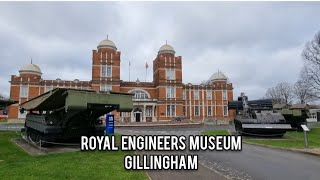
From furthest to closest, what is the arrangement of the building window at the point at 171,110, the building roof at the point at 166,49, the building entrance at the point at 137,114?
the building roof at the point at 166,49 < the building window at the point at 171,110 < the building entrance at the point at 137,114

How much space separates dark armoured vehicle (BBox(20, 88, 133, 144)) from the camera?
49.0 feet

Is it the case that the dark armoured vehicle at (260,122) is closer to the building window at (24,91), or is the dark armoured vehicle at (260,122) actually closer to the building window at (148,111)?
the building window at (148,111)

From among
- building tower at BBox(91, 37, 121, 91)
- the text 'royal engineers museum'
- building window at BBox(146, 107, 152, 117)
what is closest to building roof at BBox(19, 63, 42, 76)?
the text 'royal engineers museum'

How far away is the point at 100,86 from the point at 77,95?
48.4m

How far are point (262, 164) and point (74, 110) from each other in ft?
29.7

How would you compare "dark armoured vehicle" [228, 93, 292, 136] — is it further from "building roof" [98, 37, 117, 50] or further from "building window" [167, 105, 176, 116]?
"building roof" [98, 37, 117, 50]

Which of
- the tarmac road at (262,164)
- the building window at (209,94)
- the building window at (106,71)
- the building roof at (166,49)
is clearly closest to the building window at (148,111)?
the building window at (106,71)

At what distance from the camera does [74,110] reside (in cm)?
1500

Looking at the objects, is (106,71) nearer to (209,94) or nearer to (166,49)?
(166,49)

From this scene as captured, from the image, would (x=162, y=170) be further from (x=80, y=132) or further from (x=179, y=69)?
(x=179, y=69)

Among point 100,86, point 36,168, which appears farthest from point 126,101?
point 100,86

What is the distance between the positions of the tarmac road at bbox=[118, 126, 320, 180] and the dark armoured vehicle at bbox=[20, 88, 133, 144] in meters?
5.45

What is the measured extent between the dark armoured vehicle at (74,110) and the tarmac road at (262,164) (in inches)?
215

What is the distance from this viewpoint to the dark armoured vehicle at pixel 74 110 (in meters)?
14.9
